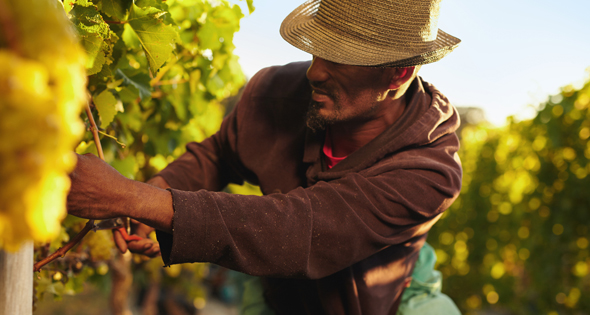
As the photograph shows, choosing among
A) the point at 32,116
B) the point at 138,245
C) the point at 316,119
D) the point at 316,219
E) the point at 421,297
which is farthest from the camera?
the point at 421,297

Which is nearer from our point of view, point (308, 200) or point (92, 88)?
point (308, 200)

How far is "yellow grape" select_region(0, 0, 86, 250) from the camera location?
0.43m

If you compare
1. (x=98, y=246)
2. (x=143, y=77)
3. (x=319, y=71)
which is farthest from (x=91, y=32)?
(x=98, y=246)

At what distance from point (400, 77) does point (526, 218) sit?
4811 mm

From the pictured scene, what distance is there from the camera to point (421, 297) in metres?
2.35

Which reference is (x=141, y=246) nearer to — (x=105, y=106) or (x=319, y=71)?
(x=105, y=106)

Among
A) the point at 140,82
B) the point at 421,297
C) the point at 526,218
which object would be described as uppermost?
the point at 140,82

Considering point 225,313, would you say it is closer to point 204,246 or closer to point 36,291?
point 36,291

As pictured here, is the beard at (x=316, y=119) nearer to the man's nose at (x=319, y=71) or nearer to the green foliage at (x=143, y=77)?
the man's nose at (x=319, y=71)

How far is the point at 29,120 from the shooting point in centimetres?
44

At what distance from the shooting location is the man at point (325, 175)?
1.26 meters

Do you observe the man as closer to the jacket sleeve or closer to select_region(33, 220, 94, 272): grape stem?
the jacket sleeve

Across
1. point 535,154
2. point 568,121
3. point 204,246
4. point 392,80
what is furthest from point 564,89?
point 204,246

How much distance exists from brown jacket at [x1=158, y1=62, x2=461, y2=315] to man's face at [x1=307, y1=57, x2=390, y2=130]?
6.2 inches
